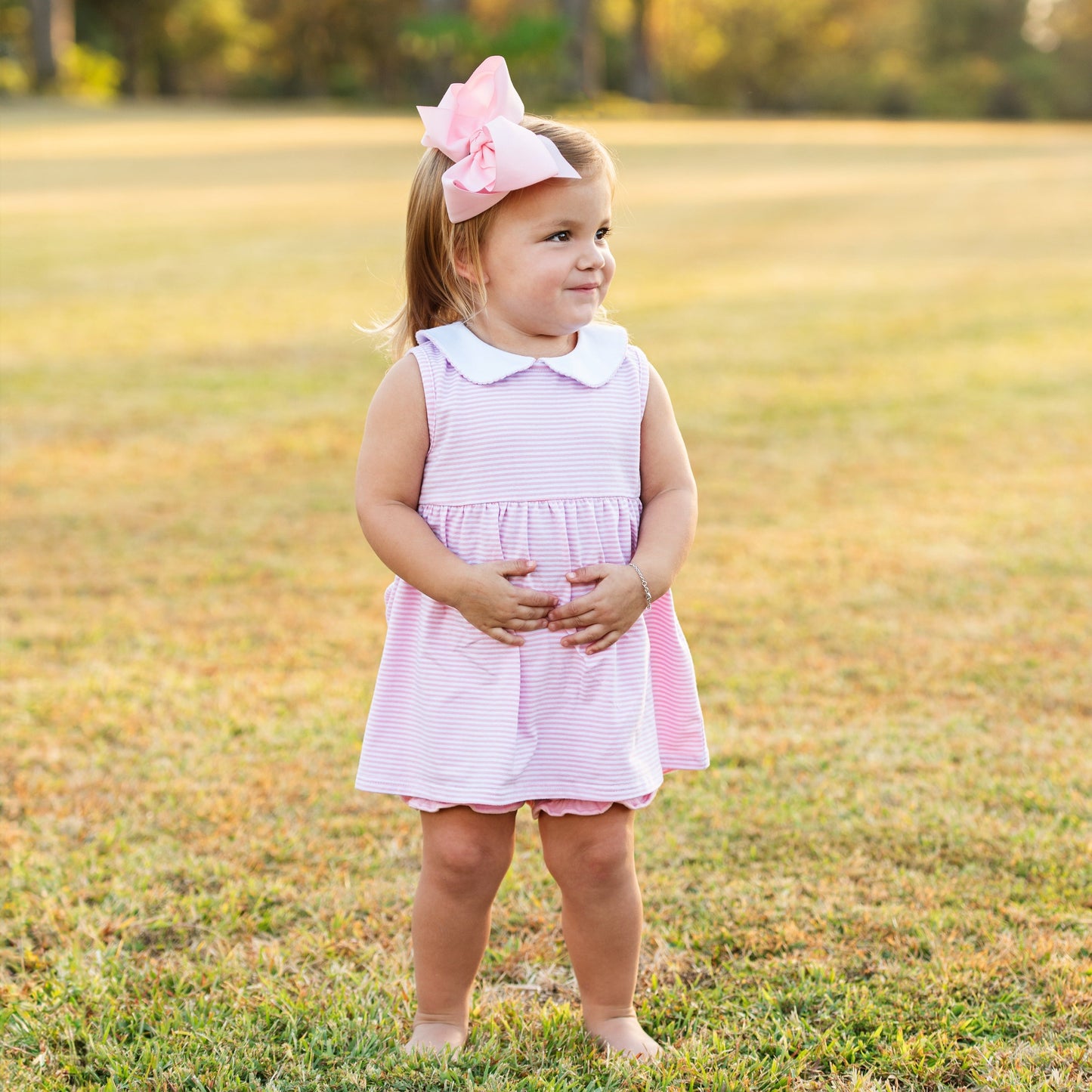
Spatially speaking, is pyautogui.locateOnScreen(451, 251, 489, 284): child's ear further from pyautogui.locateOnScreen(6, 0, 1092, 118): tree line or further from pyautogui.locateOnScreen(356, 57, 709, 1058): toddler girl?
pyautogui.locateOnScreen(6, 0, 1092, 118): tree line

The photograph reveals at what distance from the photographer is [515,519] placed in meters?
2.03

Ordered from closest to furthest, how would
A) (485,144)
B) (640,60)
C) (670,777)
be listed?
(485,144) < (670,777) < (640,60)

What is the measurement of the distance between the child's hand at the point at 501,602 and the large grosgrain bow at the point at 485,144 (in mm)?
528

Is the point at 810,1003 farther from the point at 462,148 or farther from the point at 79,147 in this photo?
the point at 79,147

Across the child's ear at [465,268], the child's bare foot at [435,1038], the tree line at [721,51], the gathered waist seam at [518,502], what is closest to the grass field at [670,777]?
the child's bare foot at [435,1038]

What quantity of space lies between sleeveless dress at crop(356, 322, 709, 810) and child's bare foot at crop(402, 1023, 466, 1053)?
1.41ft

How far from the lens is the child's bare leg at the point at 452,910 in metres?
2.11

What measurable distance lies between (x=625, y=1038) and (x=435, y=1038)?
312mm

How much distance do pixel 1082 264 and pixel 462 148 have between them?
12265mm

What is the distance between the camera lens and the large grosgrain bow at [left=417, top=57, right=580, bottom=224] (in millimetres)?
1905

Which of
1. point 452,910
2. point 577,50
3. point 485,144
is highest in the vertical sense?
point 577,50

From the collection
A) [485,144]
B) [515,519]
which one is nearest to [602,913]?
[515,519]

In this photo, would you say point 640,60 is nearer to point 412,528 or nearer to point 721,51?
point 721,51

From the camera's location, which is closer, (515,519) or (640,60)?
(515,519)
